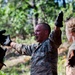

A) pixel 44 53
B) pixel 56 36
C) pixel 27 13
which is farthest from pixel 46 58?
pixel 27 13

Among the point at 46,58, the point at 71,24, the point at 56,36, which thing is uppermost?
the point at 71,24

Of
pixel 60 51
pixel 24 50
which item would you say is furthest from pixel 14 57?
A: pixel 24 50

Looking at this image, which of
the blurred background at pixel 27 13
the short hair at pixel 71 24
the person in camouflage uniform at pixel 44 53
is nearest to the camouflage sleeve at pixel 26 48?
the person in camouflage uniform at pixel 44 53

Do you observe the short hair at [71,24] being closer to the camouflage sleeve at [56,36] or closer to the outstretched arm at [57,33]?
the outstretched arm at [57,33]

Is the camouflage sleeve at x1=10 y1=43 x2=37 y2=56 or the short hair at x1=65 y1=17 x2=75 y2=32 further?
the camouflage sleeve at x1=10 y1=43 x2=37 y2=56

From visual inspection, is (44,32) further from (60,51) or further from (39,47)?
(60,51)

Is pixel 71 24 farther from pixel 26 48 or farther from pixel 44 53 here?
pixel 26 48

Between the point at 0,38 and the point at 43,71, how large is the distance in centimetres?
67

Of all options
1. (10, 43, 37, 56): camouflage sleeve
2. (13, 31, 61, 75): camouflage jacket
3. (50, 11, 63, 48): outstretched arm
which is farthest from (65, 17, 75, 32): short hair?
(10, 43, 37, 56): camouflage sleeve

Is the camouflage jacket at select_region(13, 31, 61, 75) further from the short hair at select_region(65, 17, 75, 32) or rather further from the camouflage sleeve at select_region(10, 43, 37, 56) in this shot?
the short hair at select_region(65, 17, 75, 32)

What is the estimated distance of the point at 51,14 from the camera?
11703mm

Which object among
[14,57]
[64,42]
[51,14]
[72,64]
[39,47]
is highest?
[72,64]

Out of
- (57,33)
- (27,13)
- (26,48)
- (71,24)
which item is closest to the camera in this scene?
(71,24)

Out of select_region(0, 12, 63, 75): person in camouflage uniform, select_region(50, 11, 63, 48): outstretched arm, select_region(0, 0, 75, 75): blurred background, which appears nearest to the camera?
select_region(50, 11, 63, 48): outstretched arm
